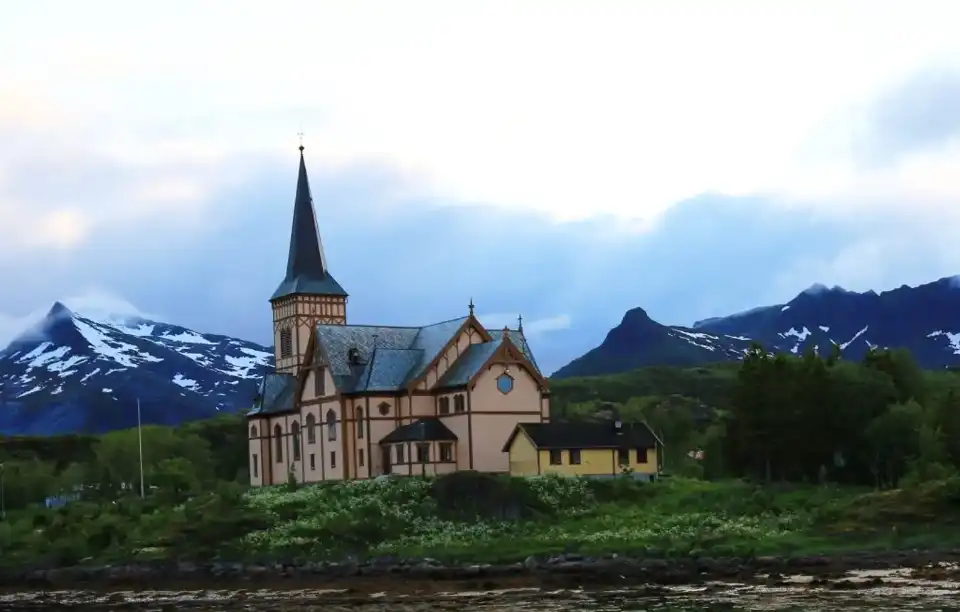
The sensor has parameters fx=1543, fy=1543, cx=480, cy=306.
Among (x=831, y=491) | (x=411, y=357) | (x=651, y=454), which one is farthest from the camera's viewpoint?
(x=411, y=357)

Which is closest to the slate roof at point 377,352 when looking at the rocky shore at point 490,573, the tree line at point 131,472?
the tree line at point 131,472

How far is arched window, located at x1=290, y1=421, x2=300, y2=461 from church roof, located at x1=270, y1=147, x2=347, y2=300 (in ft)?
37.3

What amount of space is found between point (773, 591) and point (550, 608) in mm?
8076

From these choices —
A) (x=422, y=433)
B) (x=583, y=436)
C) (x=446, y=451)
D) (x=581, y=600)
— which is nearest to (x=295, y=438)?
(x=422, y=433)

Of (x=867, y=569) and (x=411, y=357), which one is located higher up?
(x=411, y=357)

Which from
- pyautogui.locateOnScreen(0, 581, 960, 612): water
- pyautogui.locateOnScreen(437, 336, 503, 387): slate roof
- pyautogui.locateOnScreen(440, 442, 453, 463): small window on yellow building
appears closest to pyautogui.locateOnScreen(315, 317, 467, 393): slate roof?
pyautogui.locateOnScreen(437, 336, 503, 387): slate roof

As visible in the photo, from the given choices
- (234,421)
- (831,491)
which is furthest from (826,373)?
(234,421)

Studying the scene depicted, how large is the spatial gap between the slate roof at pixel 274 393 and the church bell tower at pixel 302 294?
5.44 ft

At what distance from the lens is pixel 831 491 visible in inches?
3118

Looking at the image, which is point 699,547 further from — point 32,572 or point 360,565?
point 32,572

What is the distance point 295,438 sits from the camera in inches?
3836

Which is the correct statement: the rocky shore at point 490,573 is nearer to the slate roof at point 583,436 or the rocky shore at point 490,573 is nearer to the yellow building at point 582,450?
the yellow building at point 582,450

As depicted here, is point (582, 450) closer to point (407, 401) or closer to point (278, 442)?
point (407, 401)

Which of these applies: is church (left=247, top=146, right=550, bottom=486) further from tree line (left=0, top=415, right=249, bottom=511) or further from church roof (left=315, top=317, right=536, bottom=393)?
tree line (left=0, top=415, right=249, bottom=511)
